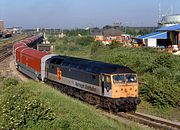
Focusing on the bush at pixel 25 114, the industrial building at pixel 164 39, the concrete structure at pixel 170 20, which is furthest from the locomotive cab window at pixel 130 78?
the concrete structure at pixel 170 20

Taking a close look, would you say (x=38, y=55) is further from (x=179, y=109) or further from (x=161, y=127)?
(x=161, y=127)

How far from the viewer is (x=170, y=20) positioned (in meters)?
97.5

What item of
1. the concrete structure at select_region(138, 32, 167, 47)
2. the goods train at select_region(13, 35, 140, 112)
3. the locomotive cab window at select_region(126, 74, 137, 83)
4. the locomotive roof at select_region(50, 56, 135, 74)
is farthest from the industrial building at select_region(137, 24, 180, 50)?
the locomotive cab window at select_region(126, 74, 137, 83)

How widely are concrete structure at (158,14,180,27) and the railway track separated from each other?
75116 millimetres

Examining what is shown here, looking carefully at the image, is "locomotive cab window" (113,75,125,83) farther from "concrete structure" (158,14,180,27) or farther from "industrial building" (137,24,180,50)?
"concrete structure" (158,14,180,27)

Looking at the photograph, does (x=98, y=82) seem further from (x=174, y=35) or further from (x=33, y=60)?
(x=174, y=35)

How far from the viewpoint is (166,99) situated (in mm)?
22781

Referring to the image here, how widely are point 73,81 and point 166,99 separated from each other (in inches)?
251

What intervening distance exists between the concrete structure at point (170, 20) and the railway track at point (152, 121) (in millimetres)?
75116

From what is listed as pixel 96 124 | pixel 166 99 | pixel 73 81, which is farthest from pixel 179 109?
pixel 96 124

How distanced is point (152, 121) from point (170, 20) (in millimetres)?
82060

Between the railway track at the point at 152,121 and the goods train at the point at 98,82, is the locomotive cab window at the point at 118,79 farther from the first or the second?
the railway track at the point at 152,121

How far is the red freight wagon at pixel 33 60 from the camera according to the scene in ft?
111

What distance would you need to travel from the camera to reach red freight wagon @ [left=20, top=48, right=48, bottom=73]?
33869 mm
